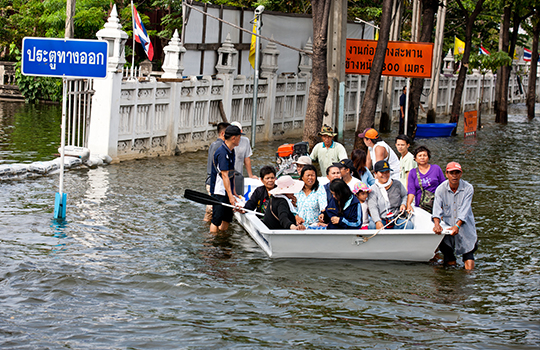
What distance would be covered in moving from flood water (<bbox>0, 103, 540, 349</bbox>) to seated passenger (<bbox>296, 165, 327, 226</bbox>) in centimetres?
63

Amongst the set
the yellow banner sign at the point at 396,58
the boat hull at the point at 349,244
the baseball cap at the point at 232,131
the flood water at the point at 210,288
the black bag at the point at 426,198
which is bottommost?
the flood water at the point at 210,288

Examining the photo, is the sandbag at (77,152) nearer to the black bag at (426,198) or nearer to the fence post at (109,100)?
the fence post at (109,100)

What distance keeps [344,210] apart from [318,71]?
10.4 m

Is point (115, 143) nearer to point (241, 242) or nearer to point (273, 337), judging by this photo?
point (241, 242)

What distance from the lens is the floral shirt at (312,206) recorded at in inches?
376

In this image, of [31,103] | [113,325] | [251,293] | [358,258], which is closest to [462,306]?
[358,258]

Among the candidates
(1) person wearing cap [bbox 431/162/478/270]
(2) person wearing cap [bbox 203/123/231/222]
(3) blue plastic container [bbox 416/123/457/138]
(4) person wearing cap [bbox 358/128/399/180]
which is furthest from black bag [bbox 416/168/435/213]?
(3) blue plastic container [bbox 416/123/457/138]

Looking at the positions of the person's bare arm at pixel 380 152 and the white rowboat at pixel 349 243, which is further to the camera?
the person's bare arm at pixel 380 152

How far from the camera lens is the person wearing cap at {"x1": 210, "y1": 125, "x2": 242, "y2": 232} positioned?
10.2 m

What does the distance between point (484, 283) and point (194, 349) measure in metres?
4.20

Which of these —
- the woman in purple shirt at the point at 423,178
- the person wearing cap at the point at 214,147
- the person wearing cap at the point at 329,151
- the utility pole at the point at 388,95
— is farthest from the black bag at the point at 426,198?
the utility pole at the point at 388,95

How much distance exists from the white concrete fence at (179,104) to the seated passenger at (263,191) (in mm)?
6941

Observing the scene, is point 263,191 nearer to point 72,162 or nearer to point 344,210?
point 344,210

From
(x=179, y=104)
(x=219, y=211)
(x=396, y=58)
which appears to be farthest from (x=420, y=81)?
(x=219, y=211)
